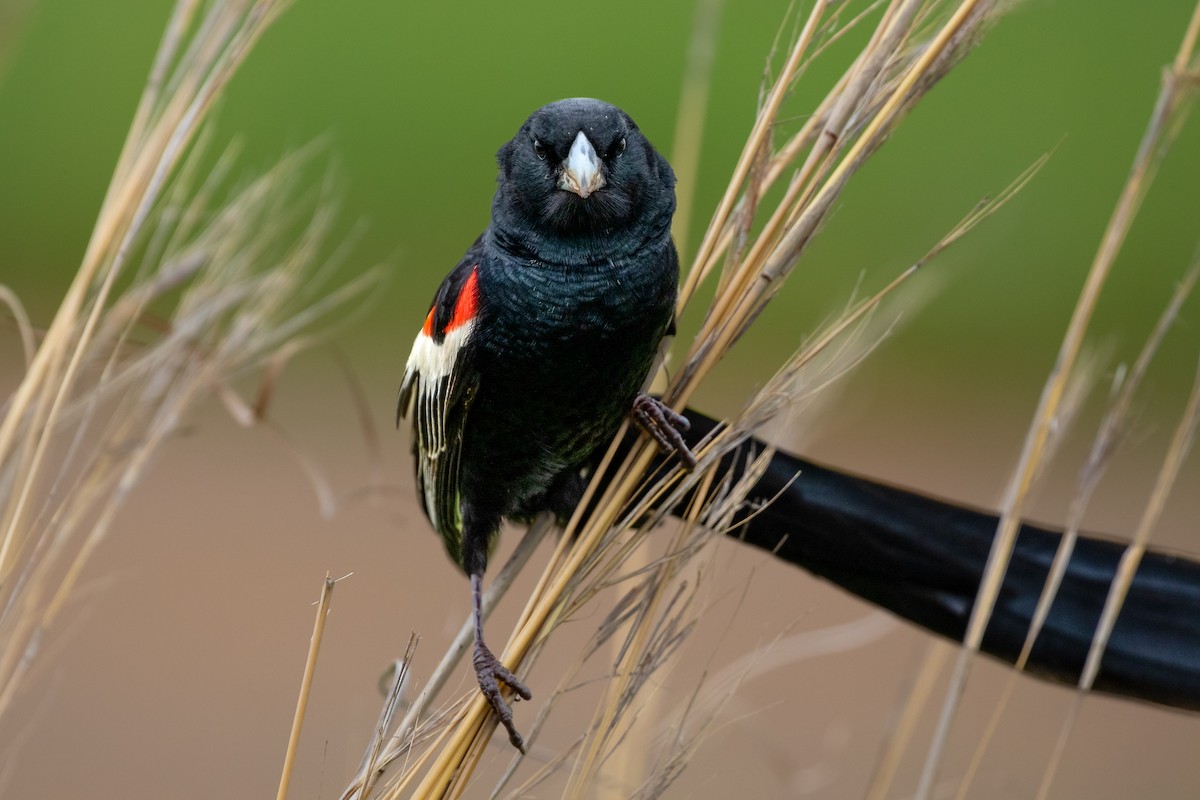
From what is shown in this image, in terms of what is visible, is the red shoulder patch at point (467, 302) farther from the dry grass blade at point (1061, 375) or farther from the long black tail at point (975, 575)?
the dry grass blade at point (1061, 375)

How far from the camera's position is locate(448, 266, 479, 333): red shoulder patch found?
1213 millimetres

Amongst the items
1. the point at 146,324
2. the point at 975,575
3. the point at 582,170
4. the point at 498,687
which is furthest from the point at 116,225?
the point at 975,575

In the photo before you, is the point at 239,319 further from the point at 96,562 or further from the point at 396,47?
the point at 396,47

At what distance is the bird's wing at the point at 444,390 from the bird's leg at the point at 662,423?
0.64ft

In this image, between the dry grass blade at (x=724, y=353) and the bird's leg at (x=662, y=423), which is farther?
the bird's leg at (x=662, y=423)

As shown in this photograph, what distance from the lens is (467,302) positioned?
122 centimetres

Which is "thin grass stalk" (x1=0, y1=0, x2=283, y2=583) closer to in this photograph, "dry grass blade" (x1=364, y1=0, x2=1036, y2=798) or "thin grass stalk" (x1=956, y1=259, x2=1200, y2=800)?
"dry grass blade" (x1=364, y1=0, x2=1036, y2=798)

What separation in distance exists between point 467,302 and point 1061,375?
2.00 ft

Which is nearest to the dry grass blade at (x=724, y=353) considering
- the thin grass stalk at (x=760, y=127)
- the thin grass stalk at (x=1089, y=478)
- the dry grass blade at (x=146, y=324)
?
the thin grass stalk at (x=760, y=127)

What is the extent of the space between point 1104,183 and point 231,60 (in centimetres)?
477

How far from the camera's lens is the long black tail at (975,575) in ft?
3.55

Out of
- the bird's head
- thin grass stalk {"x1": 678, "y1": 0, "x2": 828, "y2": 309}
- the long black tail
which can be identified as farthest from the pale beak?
the long black tail

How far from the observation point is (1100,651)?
1.03m

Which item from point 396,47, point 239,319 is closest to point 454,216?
point 396,47
